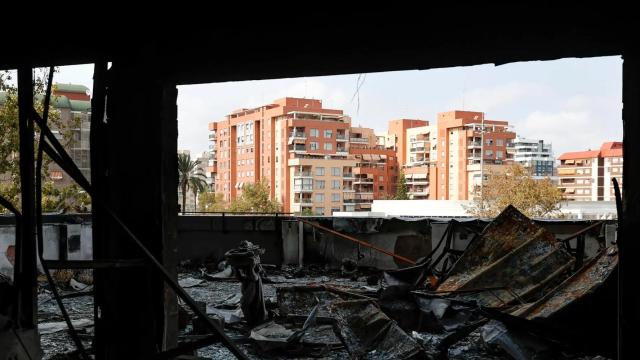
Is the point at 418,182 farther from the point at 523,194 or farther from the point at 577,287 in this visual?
the point at 577,287

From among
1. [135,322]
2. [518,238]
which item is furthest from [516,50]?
[518,238]

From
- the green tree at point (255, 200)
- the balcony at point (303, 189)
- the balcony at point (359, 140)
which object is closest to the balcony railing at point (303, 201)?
the balcony at point (303, 189)

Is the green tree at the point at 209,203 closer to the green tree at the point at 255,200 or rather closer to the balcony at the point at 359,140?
the green tree at the point at 255,200

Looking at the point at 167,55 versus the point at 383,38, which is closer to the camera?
the point at 383,38

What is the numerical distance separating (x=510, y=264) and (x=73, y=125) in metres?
21.6

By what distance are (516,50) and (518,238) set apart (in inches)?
209

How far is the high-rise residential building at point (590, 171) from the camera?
123500 millimetres

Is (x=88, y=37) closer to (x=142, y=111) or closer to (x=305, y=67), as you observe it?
(x=142, y=111)

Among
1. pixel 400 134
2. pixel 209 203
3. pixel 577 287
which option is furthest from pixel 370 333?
pixel 400 134

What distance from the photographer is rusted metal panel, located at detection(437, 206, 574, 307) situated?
803 centimetres

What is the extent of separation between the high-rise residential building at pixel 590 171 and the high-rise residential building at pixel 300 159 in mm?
51882

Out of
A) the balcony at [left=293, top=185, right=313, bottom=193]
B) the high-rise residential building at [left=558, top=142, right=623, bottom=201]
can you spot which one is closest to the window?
the balcony at [left=293, top=185, right=313, bottom=193]

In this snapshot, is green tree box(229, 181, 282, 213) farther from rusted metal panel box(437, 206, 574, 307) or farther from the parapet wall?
rusted metal panel box(437, 206, 574, 307)

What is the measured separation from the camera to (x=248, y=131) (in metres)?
100
